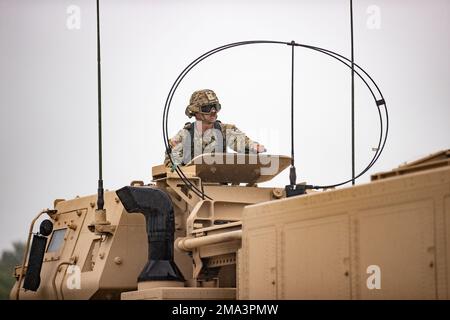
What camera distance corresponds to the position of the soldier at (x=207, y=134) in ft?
73.3

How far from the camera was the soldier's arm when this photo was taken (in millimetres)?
22453

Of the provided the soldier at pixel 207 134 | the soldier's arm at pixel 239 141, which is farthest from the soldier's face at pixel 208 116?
the soldier's arm at pixel 239 141

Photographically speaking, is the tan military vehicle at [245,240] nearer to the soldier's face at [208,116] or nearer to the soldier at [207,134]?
the soldier at [207,134]

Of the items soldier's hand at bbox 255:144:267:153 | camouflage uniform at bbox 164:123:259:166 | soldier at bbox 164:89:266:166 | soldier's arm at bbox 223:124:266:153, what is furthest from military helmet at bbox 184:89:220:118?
soldier's hand at bbox 255:144:267:153

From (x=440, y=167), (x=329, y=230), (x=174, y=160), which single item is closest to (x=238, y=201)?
(x=174, y=160)

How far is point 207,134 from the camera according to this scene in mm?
22453

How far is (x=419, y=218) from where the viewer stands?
1502 cm

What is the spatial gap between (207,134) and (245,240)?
4363 mm

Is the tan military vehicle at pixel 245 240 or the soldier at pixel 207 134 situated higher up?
the soldier at pixel 207 134

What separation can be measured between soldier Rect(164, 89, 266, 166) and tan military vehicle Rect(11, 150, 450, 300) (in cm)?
68

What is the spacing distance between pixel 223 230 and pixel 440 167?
483 centimetres

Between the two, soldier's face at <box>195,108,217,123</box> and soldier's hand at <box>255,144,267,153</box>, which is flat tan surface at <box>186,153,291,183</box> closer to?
soldier's hand at <box>255,144,267,153</box>
